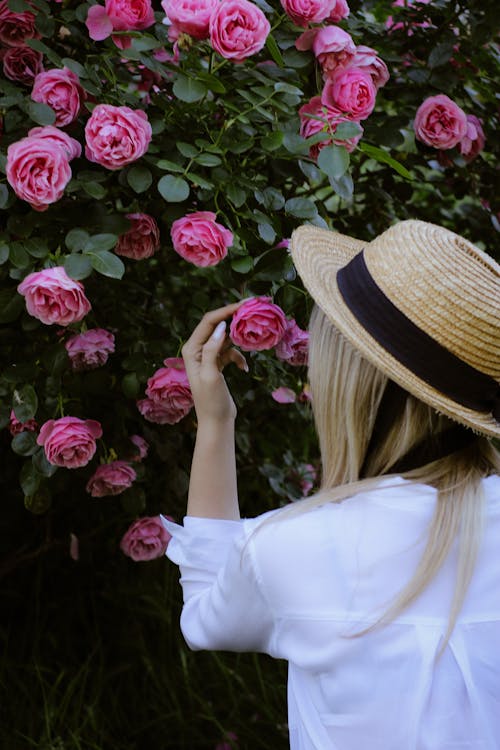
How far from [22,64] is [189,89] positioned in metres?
0.40

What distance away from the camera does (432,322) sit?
4.17ft

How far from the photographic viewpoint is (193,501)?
4.72 ft

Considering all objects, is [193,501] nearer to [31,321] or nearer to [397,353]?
[397,353]

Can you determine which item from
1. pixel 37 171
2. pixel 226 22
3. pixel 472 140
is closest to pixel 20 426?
pixel 37 171

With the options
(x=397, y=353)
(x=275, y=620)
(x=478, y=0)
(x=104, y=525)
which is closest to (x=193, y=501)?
(x=275, y=620)

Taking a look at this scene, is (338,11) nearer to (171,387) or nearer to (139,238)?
(139,238)

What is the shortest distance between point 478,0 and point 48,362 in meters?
1.34

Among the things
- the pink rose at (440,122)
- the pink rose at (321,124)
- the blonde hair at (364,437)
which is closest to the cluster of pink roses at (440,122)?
the pink rose at (440,122)

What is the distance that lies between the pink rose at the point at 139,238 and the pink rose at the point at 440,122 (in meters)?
0.69

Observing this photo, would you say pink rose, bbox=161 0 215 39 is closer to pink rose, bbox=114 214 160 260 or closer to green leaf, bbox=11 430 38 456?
pink rose, bbox=114 214 160 260

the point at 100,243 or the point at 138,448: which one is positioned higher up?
the point at 100,243

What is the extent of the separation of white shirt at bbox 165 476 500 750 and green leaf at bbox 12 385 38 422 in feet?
2.06

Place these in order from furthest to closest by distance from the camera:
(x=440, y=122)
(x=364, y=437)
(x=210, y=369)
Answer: (x=440, y=122)
(x=210, y=369)
(x=364, y=437)

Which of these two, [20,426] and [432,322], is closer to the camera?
[432,322]
